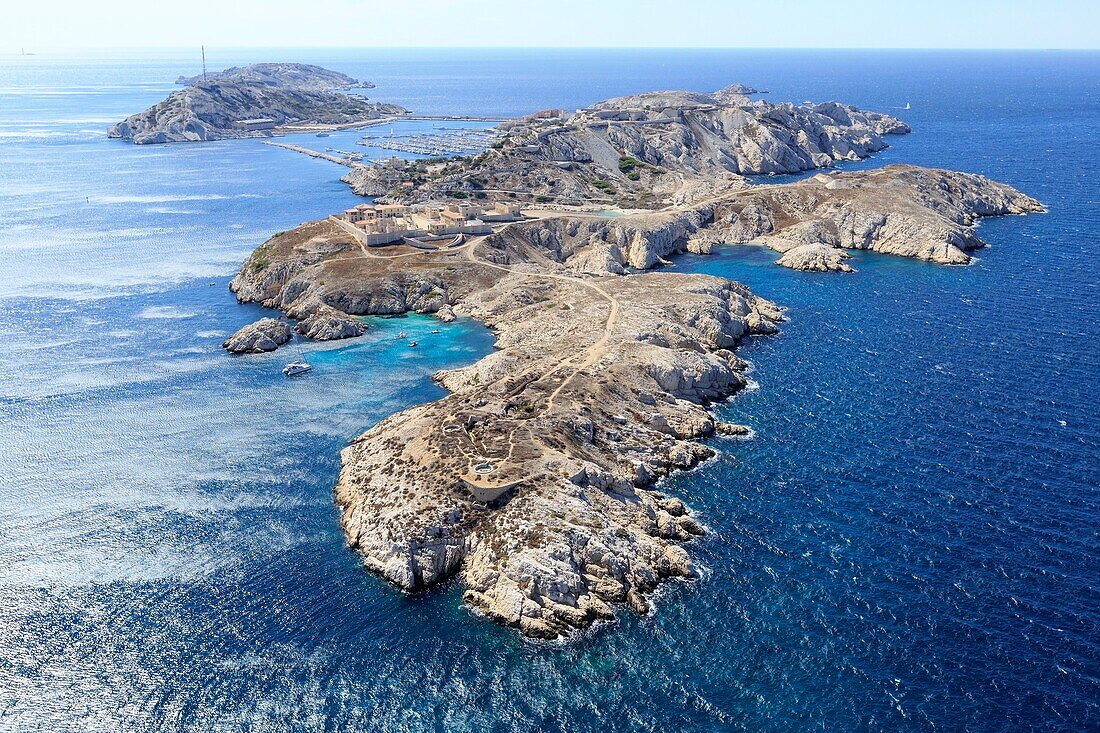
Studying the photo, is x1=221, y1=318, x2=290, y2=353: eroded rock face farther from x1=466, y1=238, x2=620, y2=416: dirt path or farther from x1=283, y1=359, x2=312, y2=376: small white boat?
x1=466, y1=238, x2=620, y2=416: dirt path

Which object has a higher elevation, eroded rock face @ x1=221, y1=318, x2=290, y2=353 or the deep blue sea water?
eroded rock face @ x1=221, y1=318, x2=290, y2=353

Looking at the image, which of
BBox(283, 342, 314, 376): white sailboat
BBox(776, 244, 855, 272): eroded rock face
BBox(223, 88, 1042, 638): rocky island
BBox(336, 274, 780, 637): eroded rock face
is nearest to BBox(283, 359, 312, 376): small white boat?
BBox(283, 342, 314, 376): white sailboat

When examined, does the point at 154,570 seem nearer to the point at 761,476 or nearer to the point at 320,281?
the point at 761,476

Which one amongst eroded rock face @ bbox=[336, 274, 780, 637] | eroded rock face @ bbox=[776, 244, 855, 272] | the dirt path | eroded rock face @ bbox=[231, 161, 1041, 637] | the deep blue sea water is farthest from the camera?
eroded rock face @ bbox=[776, 244, 855, 272]

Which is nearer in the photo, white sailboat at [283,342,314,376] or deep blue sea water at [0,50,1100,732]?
deep blue sea water at [0,50,1100,732]

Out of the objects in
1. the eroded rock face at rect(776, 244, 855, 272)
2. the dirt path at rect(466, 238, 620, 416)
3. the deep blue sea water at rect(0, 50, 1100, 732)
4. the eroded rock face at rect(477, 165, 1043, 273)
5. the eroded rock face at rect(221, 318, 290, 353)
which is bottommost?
Result: the deep blue sea water at rect(0, 50, 1100, 732)

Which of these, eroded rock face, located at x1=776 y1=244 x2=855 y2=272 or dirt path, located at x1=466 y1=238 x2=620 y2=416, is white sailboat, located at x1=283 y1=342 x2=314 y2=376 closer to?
dirt path, located at x1=466 y1=238 x2=620 y2=416

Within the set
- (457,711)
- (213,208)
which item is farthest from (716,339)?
(213,208)

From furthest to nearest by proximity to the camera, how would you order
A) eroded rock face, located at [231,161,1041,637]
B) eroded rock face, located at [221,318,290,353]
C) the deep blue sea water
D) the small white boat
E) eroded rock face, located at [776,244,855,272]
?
eroded rock face, located at [776,244,855,272] < eroded rock face, located at [221,318,290,353] < the small white boat < eroded rock face, located at [231,161,1041,637] < the deep blue sea water
